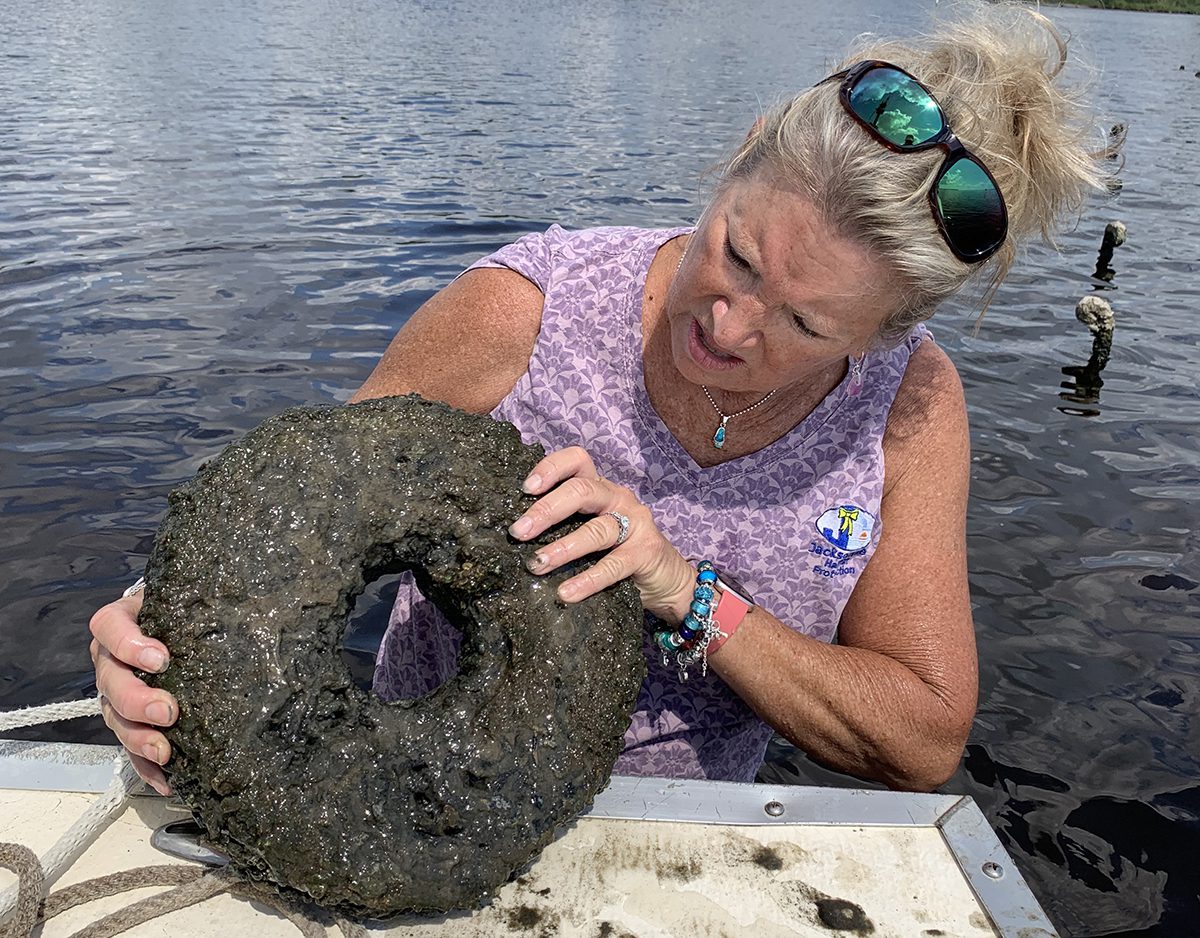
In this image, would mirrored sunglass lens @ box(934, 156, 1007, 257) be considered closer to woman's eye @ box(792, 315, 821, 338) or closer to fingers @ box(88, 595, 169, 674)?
woman's eye @ box(792, 315, 821, 338)

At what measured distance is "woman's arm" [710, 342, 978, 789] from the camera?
2.87 metres

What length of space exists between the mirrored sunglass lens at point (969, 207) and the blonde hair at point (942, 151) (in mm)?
37

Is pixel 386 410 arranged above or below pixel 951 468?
above

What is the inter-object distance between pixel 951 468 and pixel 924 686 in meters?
0.69

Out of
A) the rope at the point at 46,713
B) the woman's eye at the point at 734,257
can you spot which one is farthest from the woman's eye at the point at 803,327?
the rope at the point at 46,713

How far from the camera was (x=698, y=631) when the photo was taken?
107 inches

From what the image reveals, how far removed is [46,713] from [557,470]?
4.96 feet

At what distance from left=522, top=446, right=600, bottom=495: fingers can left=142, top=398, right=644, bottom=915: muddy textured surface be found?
0.04m

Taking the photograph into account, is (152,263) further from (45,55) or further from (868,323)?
(45,55)

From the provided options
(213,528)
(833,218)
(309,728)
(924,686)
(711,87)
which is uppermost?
(833,218)

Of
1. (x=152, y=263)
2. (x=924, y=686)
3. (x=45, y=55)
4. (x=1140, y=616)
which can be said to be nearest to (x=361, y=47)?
(x=45, y=55)

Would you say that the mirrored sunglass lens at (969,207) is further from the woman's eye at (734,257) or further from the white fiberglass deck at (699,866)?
the white fiberglass deck at (699,866)

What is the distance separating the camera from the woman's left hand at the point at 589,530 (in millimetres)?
2303

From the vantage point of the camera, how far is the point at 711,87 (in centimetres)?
2603
